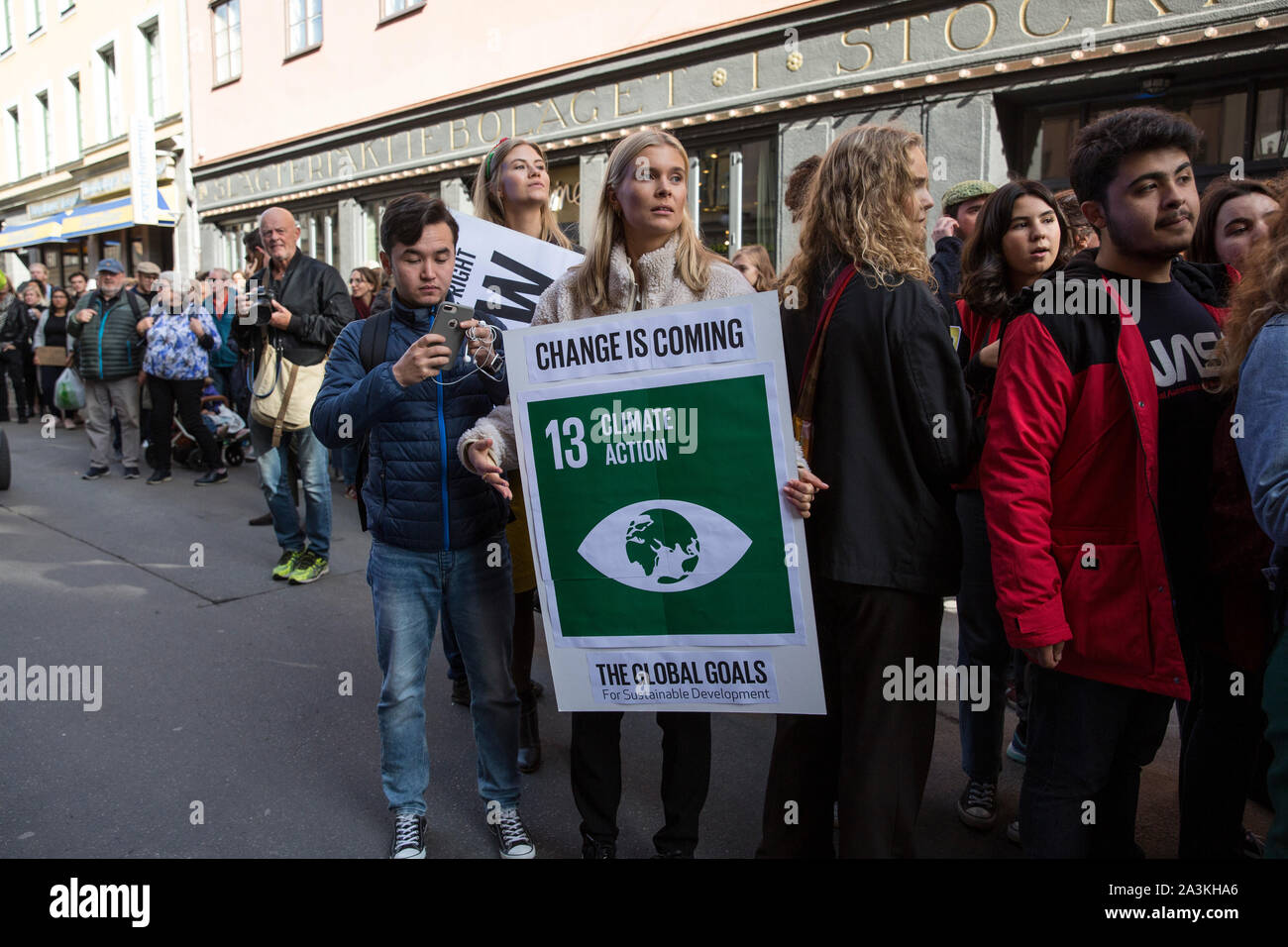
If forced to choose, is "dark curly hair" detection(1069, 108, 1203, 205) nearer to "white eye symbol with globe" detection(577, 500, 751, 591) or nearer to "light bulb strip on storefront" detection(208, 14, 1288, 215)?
"white eye symbol with globe" detection(577, 500, 751, 591)

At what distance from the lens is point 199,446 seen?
8.92 meters

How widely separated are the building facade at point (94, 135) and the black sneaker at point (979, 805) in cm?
1926

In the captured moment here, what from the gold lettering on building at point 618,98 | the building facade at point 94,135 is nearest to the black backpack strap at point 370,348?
the gold lettering on building at point 618,98

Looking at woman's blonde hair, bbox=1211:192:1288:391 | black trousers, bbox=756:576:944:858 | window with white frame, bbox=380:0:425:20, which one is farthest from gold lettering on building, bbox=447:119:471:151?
woman's blonde hair, bbox=1211:192:1288:391

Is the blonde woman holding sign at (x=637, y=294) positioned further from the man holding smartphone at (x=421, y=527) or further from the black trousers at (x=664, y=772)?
the man holding smartphone at (x=421, y=527)

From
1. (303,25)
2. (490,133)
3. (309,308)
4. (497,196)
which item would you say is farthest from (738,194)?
(303,25)

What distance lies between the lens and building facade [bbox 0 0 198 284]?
1842 centimetres

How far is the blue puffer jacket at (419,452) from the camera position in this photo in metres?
2.80

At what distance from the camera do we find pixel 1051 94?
23.2 ft

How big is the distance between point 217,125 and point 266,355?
13.9m

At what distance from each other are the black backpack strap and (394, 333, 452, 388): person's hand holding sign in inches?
12.1
